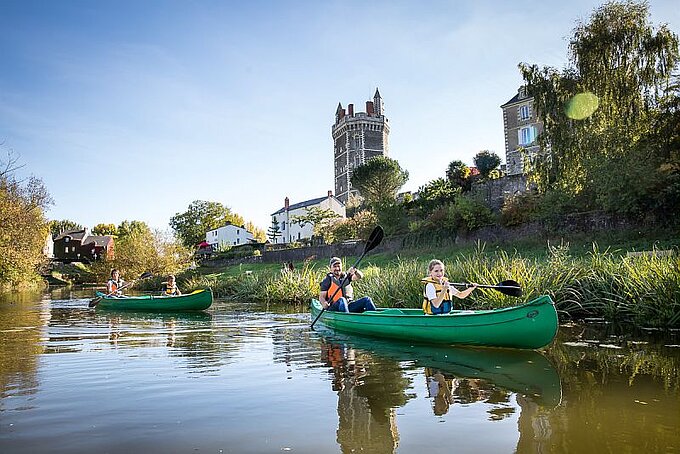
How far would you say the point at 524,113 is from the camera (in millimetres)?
44844

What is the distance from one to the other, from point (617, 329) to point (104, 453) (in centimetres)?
892

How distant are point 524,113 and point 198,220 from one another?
58.1 m

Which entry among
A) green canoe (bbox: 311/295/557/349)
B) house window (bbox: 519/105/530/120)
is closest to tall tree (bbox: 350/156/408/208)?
house window (bbox: 519/105/530/120)

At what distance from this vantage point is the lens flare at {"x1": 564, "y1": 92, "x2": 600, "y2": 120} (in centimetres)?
2206

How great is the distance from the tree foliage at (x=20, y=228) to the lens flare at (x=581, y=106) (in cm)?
2982

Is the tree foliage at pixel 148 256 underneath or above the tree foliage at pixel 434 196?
underneath

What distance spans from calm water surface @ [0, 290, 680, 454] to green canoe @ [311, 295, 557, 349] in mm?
253

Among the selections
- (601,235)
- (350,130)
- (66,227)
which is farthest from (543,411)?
(66,227)

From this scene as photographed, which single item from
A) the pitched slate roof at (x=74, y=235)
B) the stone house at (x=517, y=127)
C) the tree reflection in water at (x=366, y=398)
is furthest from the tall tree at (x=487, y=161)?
the pitched slate roof at (x=74, y=235)

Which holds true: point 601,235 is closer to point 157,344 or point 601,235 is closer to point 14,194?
point 157,344

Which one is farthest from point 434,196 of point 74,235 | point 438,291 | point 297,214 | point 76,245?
point 74,235

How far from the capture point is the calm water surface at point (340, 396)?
4023mm

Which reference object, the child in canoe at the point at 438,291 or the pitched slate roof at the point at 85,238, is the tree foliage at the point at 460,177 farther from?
the pitched slate roof at the point at 85,238

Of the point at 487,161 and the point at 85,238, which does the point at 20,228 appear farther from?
the point at 85,238
